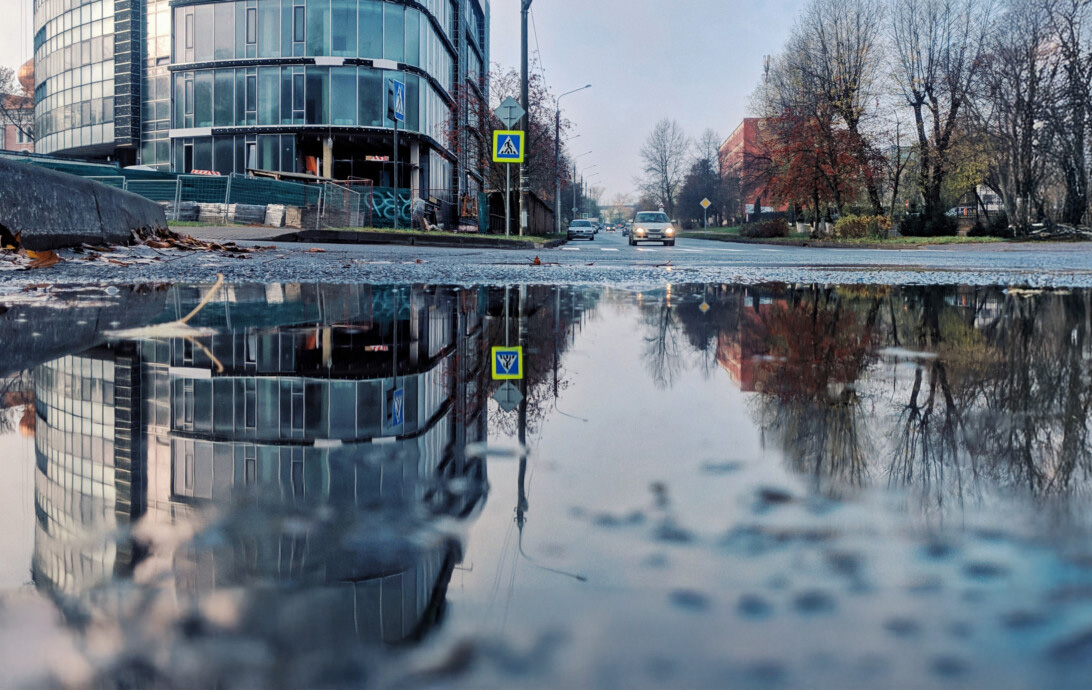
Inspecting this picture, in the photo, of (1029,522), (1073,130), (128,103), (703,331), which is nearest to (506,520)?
(1029,522)

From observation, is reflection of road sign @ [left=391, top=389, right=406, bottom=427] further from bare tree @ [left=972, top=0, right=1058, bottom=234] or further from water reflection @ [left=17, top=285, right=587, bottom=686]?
bare tree @ [left=972, top=0, right=1058, bottom=234]

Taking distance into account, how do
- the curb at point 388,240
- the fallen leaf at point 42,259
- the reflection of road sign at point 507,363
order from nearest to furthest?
1. the reflection of road sign at point 507,363
2. the fallen leaf at point 42,259
3. the curb at point 388,240

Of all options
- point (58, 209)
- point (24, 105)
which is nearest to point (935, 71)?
point (58, 209)

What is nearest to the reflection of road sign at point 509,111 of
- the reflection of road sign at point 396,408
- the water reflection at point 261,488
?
the water reflection at point 261,488

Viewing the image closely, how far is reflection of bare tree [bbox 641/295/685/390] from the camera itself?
136 inches

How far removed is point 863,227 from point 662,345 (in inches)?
1536

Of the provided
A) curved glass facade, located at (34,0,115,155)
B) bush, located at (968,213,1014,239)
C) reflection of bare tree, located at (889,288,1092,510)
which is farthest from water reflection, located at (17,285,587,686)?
curved glass facade, located at (34,0,115,155)

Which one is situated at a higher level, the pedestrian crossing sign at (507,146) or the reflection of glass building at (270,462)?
the pedestrian crossing sign at (507,146)

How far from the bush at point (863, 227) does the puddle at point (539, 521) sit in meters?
39.0

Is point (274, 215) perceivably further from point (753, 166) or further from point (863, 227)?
point (753, 166)

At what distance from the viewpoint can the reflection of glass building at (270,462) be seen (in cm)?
140

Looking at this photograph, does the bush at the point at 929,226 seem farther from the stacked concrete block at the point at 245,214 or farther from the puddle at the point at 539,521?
the puddle at the point at 539,521

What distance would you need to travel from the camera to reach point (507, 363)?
3609 millimetres

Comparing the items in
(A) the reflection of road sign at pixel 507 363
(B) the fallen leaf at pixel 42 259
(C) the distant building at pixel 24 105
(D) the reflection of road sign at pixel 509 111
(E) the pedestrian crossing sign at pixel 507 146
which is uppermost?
(C) the distant building at pixel 24 105
